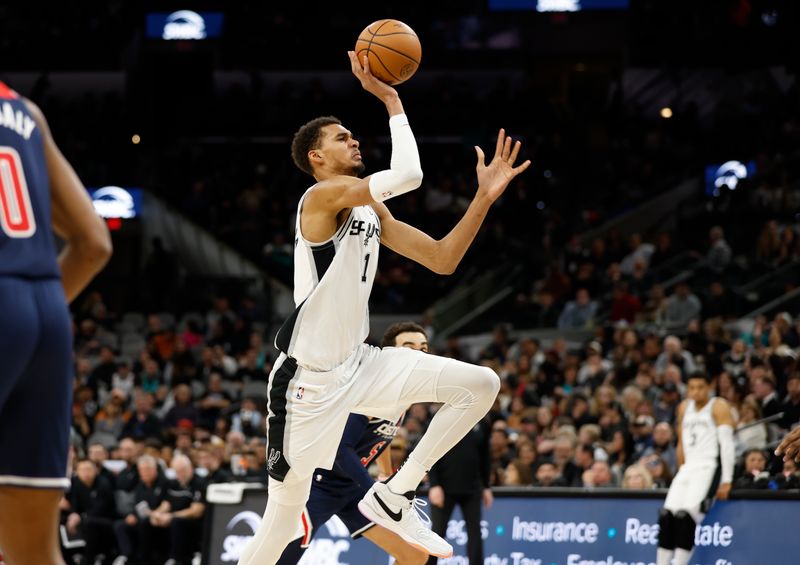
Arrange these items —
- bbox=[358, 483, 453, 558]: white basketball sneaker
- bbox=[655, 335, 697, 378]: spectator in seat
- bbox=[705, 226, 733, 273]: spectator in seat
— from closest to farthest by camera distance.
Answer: bbox=[358, 483, 453, 558]: white basketball sneaker → bbox=[655, 335, 697, 378]: spectator in seat → bbox=[705, 226, 733, 273]: spectator in seat

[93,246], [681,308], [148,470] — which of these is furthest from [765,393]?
[93,246]

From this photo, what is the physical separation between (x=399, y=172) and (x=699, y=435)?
613cm

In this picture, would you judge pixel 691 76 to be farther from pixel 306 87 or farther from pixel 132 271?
pixel 132 271

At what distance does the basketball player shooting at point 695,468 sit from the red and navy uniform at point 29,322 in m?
7.74

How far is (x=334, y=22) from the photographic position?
28.0m

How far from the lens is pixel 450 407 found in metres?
6.42

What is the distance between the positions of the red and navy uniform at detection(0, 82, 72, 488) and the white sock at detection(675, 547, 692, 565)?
7718 millimetres

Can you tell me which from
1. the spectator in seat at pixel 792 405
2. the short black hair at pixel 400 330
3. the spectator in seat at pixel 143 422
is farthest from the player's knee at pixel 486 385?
the spectator in seat at pixel 143 422

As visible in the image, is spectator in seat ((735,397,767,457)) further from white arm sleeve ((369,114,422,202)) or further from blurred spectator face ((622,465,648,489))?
white arm sleeve ((369,114,422,202))

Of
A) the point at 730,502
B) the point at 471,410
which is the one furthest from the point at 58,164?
the point at 730,502

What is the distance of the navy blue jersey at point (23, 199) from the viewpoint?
3.14 m

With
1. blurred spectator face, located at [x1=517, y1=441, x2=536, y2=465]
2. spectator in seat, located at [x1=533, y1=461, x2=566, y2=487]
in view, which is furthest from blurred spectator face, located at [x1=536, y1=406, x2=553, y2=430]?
spectator in seat, located at [x1=533, y1=461, x2=566, y2=487]

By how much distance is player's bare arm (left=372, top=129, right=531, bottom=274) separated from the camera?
245 inches

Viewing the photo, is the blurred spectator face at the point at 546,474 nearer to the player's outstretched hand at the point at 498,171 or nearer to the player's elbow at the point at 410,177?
the player's outstretched hand at the point at 498,171
